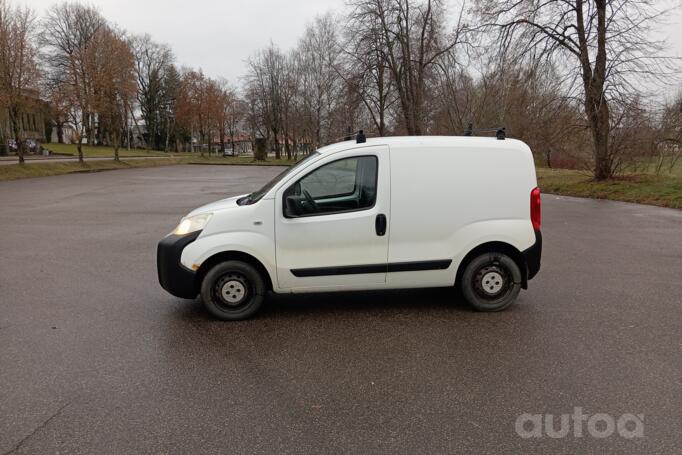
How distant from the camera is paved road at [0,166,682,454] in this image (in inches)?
115

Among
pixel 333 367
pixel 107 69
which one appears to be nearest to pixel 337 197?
pixel 333 367

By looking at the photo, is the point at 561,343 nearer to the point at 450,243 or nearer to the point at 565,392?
the point at 565,392

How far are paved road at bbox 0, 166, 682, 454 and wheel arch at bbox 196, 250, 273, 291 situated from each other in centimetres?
51

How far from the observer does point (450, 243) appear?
16.4 ft

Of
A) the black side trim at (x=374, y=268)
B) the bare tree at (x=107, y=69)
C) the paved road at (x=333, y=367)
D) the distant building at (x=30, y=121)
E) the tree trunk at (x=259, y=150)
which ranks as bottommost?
the paved road at (x=333, y=367)

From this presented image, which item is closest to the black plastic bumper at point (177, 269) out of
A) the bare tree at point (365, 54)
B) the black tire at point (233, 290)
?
the black tire at point (233, 290)

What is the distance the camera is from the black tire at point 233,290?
484 cm

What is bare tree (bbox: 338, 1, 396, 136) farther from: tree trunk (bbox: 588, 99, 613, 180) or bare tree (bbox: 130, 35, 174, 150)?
bare tree (bbox: 130, 35, 174, 150)

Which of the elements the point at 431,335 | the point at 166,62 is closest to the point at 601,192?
the point at 431,335

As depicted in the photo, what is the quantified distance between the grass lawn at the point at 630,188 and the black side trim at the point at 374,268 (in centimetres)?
Answer: 1376

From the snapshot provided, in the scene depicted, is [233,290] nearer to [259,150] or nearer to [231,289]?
[231,289]

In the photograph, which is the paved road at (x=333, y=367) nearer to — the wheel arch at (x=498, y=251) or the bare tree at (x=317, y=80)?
the wheel arch at (x=498, y=251)

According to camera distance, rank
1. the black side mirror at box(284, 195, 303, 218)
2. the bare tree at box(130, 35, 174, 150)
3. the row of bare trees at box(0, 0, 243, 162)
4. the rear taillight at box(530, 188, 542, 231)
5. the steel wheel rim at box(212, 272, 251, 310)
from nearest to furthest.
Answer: the black side mirror at box(284, 195, 303, 218) < the steel wheel rim at box(212, 272, 251, 310) < the rear taillight at box(530, 188, 542, 231) < the row of bare trees at box(0, 0, 243, 162) < the bare tree at box(130, 35, 174, 150)

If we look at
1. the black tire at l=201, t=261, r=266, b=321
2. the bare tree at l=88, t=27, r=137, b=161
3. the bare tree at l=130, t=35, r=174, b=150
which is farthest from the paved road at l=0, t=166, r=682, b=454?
the bare tree at l=130, t=35, r=174, b=150
